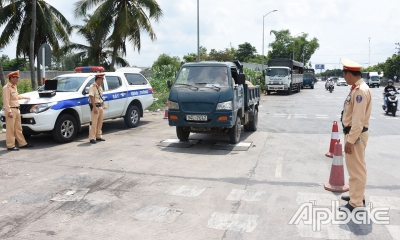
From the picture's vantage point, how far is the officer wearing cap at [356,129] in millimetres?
4848

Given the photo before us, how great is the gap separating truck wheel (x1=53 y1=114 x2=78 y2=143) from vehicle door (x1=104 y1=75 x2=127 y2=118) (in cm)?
158

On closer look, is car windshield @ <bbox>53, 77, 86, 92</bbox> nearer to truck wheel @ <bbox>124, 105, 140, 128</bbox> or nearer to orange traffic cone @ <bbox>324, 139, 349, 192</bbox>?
truck wheel @ <bbox>124, 105, 140, 128</bbox>

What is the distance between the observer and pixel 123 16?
24859mm

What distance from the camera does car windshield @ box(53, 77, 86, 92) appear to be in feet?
34.4

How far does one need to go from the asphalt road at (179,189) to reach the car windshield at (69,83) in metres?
1.41

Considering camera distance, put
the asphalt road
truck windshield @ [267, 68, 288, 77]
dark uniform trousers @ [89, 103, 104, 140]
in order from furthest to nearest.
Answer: truck windshield @ [267, 68, 288, 77] → dark uniform trousers @ [89, 103, 104, 140] → the asphalt road

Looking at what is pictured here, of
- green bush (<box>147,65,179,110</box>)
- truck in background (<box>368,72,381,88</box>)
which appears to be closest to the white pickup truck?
green bush (<box>147,65,179,110</box>)

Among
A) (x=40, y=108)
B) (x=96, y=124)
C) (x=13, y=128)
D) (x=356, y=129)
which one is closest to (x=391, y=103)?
(x=96, y=124)

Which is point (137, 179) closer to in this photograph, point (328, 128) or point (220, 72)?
point (220, 72)

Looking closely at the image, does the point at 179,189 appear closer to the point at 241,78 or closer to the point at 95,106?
the point at 241,78

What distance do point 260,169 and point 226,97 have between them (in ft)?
7.50

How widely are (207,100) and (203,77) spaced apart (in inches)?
38.4

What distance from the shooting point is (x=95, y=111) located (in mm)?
9805

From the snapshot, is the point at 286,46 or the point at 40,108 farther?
the point at 286,46
